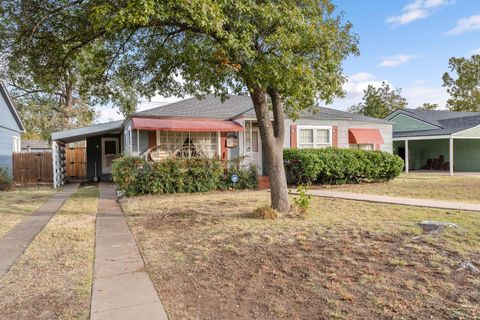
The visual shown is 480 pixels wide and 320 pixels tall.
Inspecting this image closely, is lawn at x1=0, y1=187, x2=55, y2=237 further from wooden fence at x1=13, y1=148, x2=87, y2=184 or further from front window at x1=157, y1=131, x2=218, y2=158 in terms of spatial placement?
wooden fence at x1=13, y1=148, x2=87, y2=184

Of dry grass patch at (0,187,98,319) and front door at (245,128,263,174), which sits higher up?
front door at (245,128,263,174)

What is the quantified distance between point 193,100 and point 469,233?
13978mm

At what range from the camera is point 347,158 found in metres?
15.1

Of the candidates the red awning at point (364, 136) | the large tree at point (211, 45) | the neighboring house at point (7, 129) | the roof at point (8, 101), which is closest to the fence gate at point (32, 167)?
the neighboring house at point (7, 129)

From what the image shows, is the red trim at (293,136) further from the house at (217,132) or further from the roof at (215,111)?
the roof at (215,111)

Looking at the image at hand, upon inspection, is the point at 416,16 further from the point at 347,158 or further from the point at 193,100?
the point at 193,100

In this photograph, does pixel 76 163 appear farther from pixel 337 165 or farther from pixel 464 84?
pixel 464 84

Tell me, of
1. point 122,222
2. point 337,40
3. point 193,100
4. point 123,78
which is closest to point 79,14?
point 123,78

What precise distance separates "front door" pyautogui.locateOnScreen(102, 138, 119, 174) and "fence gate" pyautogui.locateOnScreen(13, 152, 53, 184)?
2.76 m

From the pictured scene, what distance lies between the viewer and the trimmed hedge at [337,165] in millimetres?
14375

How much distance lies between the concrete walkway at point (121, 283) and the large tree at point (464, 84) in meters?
46.9

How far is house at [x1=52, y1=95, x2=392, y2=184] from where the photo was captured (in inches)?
578

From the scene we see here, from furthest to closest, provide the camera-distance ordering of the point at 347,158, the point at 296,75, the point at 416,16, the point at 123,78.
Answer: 1. the point at 347,158
2. the point at 416,16
3. the point at 123,78
4. the point at 296,75

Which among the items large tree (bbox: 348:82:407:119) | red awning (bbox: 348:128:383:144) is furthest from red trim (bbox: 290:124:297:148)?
large tree (bbox: 348:82:407:119)
